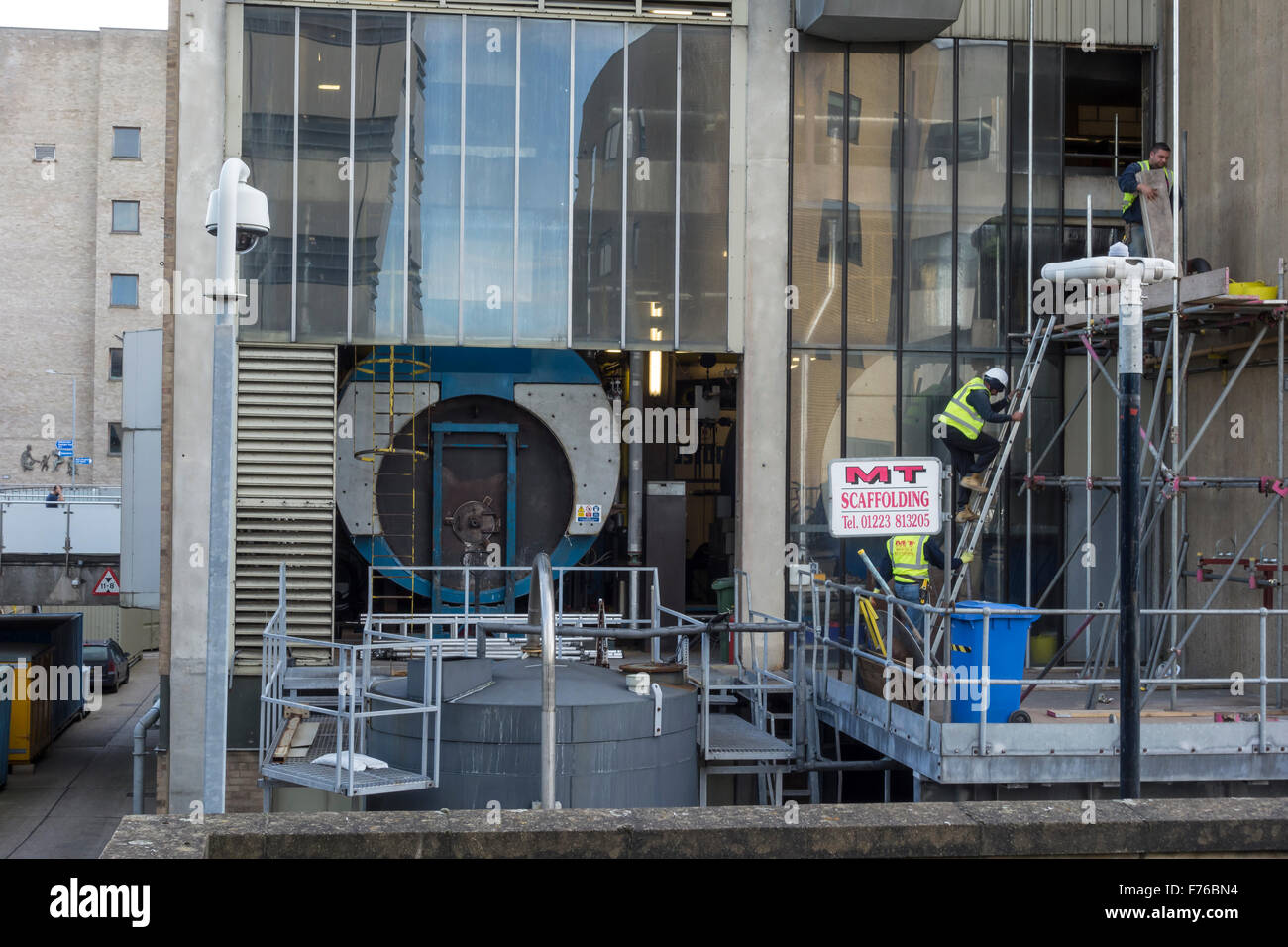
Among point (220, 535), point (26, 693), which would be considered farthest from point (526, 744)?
point (26, 693)

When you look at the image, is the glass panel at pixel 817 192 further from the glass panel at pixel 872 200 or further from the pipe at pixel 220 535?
the pipe at pixel 220 535

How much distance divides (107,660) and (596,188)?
23.2 metres

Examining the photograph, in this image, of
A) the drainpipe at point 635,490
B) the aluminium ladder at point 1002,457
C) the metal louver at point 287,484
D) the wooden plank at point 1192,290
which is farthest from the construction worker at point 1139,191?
the metal louver at point 287,484

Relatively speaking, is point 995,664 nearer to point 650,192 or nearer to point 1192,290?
point 1192,290

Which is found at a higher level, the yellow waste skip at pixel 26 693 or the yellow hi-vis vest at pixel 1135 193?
the yellow hi-vis vest at pixel 1135 193

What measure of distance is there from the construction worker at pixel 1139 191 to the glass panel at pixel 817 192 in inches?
134

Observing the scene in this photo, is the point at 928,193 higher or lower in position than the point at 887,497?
higher

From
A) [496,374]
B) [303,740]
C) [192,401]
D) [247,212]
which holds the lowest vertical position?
[303,740]

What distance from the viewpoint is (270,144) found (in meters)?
16.4

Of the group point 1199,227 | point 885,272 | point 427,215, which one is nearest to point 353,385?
point 427,215

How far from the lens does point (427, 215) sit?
655 inches

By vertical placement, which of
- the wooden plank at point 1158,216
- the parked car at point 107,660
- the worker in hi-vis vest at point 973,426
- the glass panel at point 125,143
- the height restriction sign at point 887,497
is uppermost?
the glass panel at point 125,143

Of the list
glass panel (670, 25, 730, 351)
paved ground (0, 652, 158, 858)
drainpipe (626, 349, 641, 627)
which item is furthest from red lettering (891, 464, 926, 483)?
paved ground (0, 652, 158, 858)

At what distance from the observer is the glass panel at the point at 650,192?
666 inches
